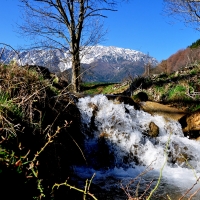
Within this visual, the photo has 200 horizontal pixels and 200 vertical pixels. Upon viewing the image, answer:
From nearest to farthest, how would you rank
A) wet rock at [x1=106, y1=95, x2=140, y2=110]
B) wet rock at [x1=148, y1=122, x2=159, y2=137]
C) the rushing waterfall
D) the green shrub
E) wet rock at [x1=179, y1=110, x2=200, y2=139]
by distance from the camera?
the rushing waterfall, wet rock at [x1=148, y1=122, x2=159, y2=137], wet rock at [x1=179, y1=110, x2=200, y2=139], wet rock at [x1=106, y1=95, x2=140, y2=110], the green shrub

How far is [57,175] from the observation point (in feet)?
10.7

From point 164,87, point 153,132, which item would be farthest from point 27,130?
point 164,87

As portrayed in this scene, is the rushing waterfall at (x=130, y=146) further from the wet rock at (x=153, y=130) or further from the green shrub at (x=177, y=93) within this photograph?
the green shrub at (x=177, y=93)

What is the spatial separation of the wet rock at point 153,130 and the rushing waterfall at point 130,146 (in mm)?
98

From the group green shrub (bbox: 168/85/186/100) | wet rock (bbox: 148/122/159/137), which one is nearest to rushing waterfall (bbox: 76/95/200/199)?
wet rock (bbox: 148/122/159/137)

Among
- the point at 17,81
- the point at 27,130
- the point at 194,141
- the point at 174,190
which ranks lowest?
the point at 174,190

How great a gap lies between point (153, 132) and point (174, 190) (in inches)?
118

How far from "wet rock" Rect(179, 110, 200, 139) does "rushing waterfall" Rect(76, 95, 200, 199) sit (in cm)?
18

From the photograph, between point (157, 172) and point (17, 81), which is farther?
point (157, 172)

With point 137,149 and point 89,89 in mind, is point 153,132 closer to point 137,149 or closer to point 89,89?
point 137,149

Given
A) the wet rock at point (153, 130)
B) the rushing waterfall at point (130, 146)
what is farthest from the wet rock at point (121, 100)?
the wet rock at point (153, 130)

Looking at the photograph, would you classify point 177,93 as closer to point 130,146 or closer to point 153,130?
point 153,130

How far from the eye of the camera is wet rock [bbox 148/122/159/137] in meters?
8.05

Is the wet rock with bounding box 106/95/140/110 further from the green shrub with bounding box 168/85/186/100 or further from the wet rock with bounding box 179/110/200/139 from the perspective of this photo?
the green shrub with bounding box 168/85/186/100
